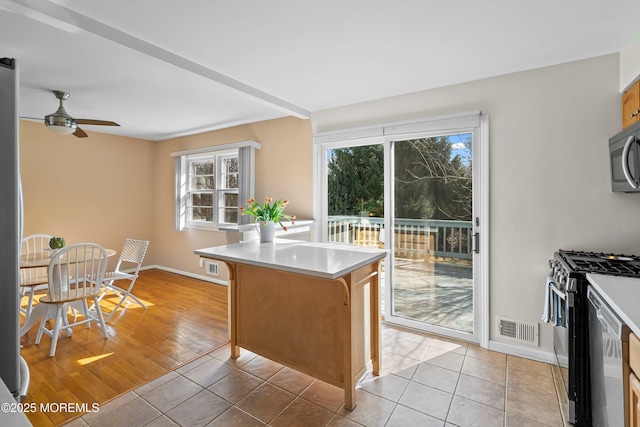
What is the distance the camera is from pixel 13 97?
1.08m

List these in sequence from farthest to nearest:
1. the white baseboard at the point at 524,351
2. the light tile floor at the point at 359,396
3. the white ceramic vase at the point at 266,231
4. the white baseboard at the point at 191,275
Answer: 1. the white baseboard at the point at 191,275
2. the white ceramic vase at the point at 266,231
3. the white baseboard at the point at 524,351
4. the light tile floor at the point at 359,396

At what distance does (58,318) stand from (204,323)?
50.6 inches

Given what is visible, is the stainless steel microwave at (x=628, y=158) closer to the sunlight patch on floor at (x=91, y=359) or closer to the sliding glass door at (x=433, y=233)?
the sliding glass door at (x=433, y=233)

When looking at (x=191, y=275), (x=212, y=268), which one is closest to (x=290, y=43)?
(x=212, y=268)

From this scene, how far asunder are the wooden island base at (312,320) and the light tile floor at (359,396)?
14cm

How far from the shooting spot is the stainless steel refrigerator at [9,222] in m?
1.06

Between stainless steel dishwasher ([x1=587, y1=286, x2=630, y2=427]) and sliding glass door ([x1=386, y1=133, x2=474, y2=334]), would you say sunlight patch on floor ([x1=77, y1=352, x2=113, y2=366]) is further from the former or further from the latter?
stainless steel dishwasher ([x1=587, y1=286, x2=630, y2=427])

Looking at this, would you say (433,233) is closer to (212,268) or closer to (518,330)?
(518,330)

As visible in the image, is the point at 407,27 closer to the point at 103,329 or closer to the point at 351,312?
the point at 351,312

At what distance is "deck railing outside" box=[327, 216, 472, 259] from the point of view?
3.05 meters

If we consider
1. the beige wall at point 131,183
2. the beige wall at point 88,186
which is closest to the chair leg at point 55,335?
the beige wall at point 131,183

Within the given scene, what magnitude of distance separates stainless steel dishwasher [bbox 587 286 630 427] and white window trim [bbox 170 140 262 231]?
3753 mm

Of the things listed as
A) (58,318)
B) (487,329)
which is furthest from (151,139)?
(487,329)

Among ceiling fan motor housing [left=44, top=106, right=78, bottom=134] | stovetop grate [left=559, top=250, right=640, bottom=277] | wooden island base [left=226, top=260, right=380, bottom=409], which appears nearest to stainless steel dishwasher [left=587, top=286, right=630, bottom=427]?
stovetop grate [left=559, top=250, right=640, bottom=277]
